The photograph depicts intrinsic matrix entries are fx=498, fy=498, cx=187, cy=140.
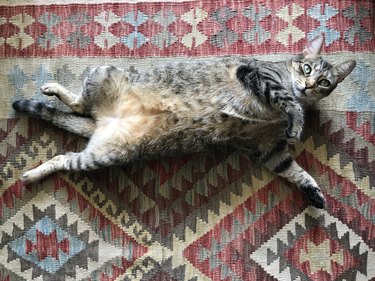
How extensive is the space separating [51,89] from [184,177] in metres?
0.63

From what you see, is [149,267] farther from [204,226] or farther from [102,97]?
[102,97]

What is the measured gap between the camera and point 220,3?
208 centimetres

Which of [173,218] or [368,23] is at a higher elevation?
[368,23]

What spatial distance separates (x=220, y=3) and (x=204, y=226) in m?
0.92

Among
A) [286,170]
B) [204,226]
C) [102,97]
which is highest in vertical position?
[102,97]

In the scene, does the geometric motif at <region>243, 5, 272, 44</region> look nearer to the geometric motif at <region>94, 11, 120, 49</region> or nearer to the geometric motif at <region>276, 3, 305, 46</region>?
the geometric motif at <region>276, 3, 305, 46</region>

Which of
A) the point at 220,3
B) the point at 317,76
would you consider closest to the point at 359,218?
the point at 317,76

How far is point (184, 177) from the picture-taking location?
2.01 metres

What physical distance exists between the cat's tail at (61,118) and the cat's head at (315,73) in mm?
805

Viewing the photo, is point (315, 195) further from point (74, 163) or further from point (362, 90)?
point (74, 163)

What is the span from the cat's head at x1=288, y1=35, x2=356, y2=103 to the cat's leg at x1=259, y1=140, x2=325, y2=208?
22 centimetres

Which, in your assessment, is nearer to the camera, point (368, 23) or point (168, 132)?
point (168, 132)

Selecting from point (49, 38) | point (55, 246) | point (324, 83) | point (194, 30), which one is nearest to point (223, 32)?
point (194, 30)

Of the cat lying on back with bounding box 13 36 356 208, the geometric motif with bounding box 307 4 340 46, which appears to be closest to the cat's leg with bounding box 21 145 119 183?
the cat lying on back with bounding box 13 36 356 208
